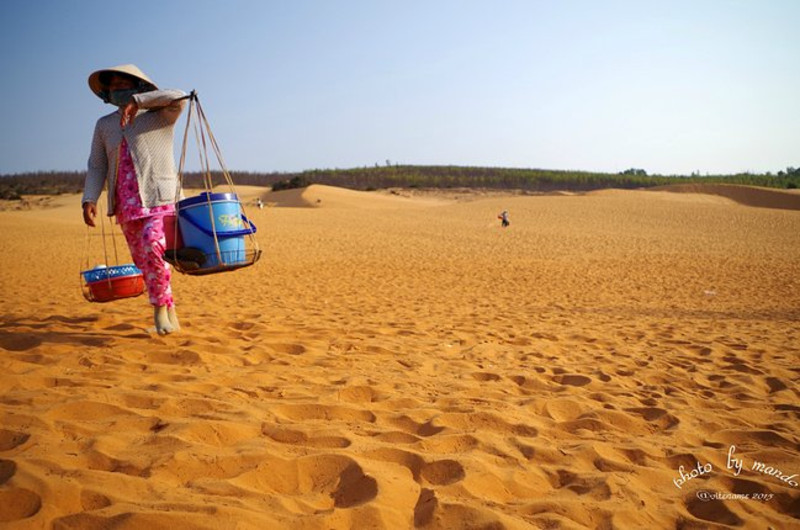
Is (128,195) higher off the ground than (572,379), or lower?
higher

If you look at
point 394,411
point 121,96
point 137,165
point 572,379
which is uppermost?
point 121,96

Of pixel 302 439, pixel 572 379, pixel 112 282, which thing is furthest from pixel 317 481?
pixel 112 282

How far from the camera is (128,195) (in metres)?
3.93

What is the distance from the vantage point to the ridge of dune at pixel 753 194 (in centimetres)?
3369

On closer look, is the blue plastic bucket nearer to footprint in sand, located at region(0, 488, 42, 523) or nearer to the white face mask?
the white face mask

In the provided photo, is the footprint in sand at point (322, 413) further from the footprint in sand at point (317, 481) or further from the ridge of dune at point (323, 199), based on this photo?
the ridge of dune at point (323, 199)

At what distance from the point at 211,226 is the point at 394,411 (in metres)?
1.89

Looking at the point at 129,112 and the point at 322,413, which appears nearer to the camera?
the point at 322,413

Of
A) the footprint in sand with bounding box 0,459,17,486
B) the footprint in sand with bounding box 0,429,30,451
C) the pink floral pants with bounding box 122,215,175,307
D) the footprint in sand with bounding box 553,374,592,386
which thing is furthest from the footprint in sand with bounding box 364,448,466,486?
the pink floral pants with bounding box 122,215,175,307

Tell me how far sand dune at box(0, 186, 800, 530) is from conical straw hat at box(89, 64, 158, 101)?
2040 millimetres

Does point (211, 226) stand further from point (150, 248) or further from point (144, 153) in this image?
point (144, 153)

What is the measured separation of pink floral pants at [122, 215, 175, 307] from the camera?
13.0 ft

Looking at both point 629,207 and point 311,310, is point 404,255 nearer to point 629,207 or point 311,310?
point 311,310

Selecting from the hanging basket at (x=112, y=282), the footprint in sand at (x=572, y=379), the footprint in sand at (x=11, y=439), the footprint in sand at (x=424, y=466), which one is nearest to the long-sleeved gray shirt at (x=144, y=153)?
the hanging basket at (x=112, y=282)
